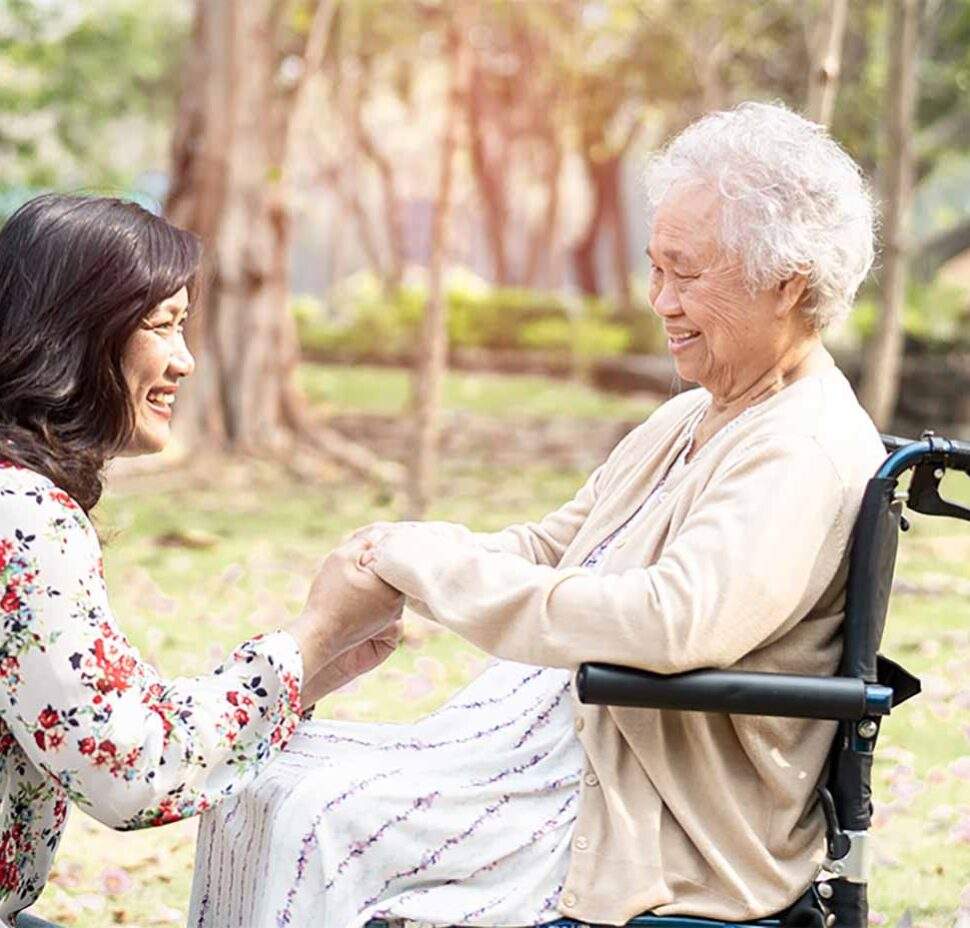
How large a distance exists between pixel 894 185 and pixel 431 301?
3730 mm

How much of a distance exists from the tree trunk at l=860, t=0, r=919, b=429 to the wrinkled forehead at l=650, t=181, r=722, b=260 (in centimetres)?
807

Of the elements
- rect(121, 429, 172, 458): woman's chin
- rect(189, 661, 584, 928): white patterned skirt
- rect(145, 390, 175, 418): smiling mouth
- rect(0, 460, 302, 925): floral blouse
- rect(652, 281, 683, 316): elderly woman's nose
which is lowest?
rect(189, 661, 584, 928): white patterned skirt

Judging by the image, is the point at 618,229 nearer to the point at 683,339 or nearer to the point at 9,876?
the point at 683,339

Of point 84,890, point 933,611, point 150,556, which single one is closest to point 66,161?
Answer: point 150,556

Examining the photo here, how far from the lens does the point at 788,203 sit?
2.47m

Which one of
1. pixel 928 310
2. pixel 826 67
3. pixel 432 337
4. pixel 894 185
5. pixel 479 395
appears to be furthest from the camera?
pixel 928 310

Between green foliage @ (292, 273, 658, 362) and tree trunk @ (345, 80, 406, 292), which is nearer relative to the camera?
green foliage @ (292, 273, 658, 362)

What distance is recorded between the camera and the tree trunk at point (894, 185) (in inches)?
417

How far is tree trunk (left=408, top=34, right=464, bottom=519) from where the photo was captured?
8.46 meters

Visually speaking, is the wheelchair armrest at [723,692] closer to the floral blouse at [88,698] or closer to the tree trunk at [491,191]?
the floral blouse at [88,698]

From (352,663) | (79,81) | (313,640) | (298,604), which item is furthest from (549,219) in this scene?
(313,640)

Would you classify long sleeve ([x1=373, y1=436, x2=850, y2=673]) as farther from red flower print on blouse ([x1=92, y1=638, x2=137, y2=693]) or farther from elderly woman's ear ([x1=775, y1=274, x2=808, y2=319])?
red flower print on blouse ([x1=92, y1=638, x2=137, y2=693])

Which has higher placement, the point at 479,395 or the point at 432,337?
the point at 432,337

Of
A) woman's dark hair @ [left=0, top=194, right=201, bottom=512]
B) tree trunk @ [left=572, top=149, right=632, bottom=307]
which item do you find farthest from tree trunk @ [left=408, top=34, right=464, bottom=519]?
tree trunk @ [left=572, top=149, right=632, bottom=307]
